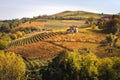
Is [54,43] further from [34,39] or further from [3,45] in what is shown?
[3,45]

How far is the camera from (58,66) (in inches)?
4326

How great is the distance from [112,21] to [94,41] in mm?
27245

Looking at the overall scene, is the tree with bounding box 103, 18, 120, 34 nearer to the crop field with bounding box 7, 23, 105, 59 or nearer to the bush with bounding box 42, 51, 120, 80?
the crop field with bounding box 7, 23, 105, 59

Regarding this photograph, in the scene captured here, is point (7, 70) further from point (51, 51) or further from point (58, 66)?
point (51, 51)

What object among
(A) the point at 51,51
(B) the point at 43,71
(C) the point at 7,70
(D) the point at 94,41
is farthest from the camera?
(D) the point at 94,41

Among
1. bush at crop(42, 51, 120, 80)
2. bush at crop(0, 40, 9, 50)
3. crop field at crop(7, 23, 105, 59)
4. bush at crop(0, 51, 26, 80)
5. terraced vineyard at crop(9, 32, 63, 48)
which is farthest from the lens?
terraced vineyard at crop(9, 32, 63, 48)

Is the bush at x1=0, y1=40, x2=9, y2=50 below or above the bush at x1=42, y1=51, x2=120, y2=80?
below

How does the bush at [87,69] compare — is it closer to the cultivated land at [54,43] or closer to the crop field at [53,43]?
the crop field at [53,43]

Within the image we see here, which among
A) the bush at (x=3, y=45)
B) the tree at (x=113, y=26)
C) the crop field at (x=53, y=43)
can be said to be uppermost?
the tree at (x=113, y=26)

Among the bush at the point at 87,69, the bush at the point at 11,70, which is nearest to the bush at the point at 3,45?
the bush at the point at 11,70

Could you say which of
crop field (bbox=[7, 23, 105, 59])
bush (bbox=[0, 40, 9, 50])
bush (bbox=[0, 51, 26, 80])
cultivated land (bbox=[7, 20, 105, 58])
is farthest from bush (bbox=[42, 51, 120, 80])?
bush (bbox=[0, 40, 9, 50])

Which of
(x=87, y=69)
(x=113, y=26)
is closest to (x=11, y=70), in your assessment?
(x=87, y=69)

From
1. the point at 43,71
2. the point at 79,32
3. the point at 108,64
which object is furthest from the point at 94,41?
the point at 108,64

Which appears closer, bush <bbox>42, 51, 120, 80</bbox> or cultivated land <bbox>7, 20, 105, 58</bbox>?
bush <bbox>42, 51, 120, 80</bbox>
